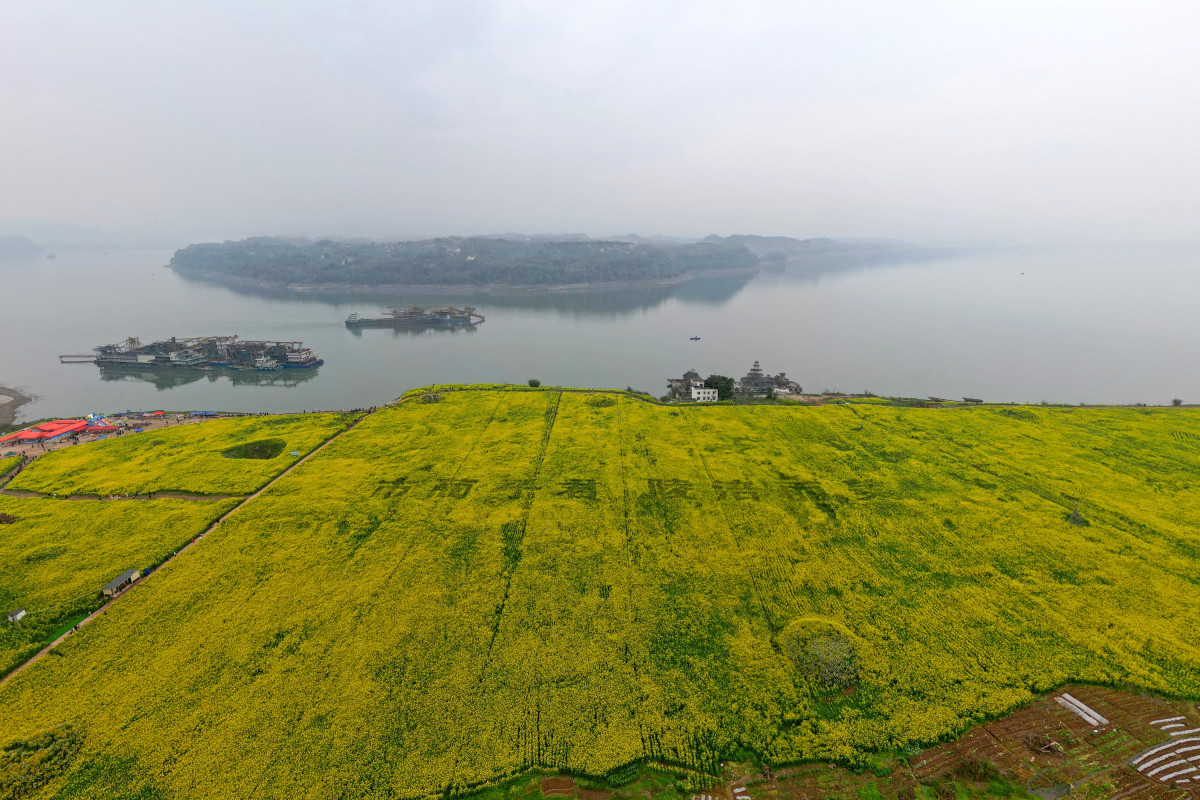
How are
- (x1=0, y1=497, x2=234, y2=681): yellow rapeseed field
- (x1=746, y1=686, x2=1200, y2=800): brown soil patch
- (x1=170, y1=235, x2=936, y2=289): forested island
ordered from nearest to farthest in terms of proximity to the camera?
(x1=746, y1=686, x2=1200, y2=800): brown soil patch, (x1=0, y1=497, x2=234, y2=681): yellow rapeseed field, (x1=170, y1=235, x2=936, y2=289): forested island

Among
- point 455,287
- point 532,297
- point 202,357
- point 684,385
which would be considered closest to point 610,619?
point 684,385

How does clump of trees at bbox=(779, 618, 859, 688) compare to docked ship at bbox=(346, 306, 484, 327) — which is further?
docked ship at bbox=(346, 306, 484, 327)

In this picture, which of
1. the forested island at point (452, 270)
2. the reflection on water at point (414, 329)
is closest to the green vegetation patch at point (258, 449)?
the reflection on water at point (414, 329)

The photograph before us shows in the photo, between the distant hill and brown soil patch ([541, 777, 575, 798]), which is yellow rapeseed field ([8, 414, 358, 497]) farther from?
the distant hill

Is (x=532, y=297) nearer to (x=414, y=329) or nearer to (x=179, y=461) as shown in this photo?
(x=414, y=329)

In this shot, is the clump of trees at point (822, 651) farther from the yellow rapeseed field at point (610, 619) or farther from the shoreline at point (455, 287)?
the shoreline at point (455, 287)

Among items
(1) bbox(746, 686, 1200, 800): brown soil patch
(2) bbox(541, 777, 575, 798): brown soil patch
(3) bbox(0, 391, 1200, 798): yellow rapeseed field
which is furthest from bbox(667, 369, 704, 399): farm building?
(2) bbox(541, 777, 575, 798): brown soil patch
